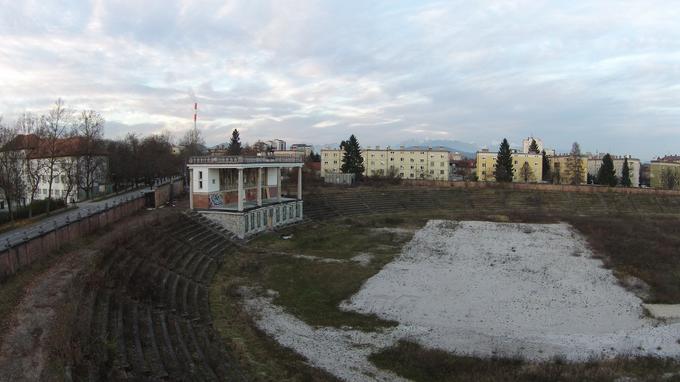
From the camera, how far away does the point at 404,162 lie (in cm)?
11756

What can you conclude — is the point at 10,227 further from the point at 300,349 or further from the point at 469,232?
the point at 469,232

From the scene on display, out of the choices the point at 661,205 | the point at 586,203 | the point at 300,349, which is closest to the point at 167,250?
the point at 300,349

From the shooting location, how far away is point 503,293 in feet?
85.8

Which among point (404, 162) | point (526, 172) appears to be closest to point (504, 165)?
point (526, 172)

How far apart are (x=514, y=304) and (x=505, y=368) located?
8.46 metres

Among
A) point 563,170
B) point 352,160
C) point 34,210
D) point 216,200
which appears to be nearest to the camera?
point 34,210

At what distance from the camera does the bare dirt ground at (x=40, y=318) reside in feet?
40.1

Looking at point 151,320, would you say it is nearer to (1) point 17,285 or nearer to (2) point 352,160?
(1) point 17,285

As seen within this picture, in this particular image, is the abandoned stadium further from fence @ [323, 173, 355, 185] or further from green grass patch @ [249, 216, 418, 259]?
fence @ [323, 173, 355, 185]

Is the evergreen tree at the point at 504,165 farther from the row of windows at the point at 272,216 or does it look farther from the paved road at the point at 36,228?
the paved road at the point at 36,228

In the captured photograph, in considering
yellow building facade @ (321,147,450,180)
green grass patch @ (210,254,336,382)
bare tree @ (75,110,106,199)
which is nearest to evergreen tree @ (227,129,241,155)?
yellow building facade @ (321,147,450,180)

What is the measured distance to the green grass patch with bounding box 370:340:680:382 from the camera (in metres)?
15.4

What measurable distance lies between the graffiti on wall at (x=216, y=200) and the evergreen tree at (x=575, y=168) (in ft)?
270

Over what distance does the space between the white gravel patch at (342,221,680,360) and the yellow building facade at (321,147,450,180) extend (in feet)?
250
